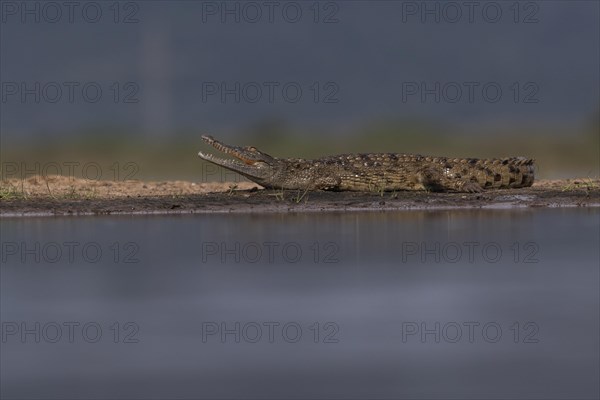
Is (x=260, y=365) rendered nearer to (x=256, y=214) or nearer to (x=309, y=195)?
(x=256, y=214)

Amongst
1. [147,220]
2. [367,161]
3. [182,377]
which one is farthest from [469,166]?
[182,377]

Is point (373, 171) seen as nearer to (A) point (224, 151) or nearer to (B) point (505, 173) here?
(B) point (505, 173)

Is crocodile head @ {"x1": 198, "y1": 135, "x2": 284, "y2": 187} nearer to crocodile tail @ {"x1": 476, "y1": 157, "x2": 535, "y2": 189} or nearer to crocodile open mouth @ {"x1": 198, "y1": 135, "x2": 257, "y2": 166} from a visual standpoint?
crocodile open mouth @ {"x1": 198, "y1": 135, "x2": 257, "y2": 166}

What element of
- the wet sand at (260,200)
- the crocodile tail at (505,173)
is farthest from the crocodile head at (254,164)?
the crocodile tail at (505,173)

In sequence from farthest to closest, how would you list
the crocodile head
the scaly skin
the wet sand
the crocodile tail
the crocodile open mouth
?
1. the crocodile tail
2. the crocodile head
3. the scaly skin
4. the crocodile open mouth
5. the wet sand

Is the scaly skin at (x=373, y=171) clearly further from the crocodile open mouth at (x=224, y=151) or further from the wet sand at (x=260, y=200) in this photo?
the wet sand at (x=260, y=200)

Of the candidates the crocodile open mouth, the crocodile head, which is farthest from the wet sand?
the crocodile open mouth

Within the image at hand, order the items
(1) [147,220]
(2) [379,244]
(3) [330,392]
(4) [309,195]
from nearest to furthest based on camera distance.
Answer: (3) [330,392], (2) [379,244], (1) [147,220], (4) [309,195]

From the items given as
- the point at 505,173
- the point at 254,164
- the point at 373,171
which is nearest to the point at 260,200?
the point at 254,164
